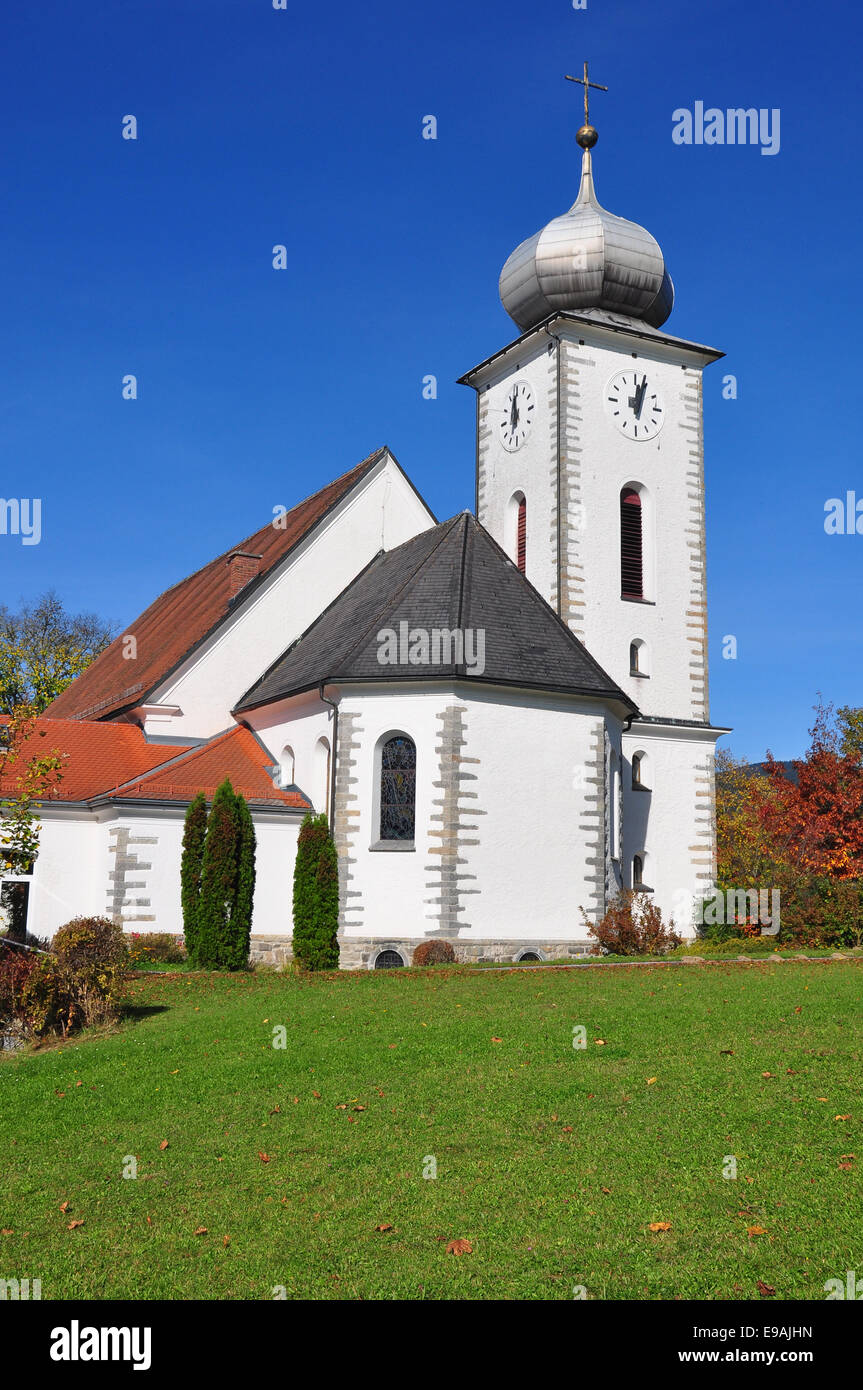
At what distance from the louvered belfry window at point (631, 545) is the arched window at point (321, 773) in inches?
371

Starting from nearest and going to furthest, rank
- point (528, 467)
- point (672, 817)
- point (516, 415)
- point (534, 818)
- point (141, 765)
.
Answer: point (534, 818)
point (141, 765)
point (672, 817)
point (528, 467)
point (516, 415)

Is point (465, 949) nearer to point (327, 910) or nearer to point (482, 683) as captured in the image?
point (327, 910)

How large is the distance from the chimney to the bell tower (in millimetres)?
6808

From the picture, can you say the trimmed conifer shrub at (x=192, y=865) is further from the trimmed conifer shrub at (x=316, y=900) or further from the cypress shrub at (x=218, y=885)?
the trimmed conifer shrub at (x=316, y=900)

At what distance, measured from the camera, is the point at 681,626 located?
99.9ft

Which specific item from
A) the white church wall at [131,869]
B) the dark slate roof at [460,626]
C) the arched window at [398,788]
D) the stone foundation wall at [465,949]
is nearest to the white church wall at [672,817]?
the dark slate roof at [460,626]

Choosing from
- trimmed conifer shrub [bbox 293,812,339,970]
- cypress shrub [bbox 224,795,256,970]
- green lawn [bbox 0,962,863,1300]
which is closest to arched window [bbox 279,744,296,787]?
cypress shrub [bbox 224,795,256,970]

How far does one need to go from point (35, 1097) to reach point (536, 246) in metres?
27.1

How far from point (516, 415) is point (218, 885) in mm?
16744

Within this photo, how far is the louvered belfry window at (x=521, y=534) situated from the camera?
102ft

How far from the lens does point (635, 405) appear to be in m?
30.9

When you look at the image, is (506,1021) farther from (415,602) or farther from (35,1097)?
(415,602)

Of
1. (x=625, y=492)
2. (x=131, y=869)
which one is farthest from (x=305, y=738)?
(x=625, y=492)

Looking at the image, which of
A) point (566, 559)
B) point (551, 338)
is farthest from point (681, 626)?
point (551, 338)
